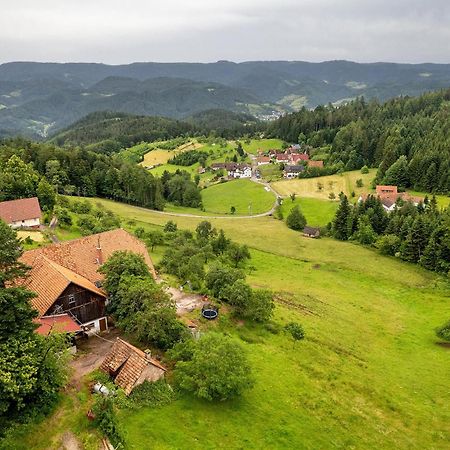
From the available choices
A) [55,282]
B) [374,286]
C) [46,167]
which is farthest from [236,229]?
[55,282]

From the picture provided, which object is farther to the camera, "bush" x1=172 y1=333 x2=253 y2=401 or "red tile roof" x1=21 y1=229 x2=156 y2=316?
"red tile roof" x1=21 y1=229 x2=156 y2=316

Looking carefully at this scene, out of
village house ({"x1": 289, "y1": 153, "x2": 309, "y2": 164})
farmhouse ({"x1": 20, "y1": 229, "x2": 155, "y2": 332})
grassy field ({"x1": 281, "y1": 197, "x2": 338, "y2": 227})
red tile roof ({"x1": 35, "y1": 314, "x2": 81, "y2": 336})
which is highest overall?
farmhouse ({"x1": 20, "y1": 229, "x2": 155, "y2": 332})

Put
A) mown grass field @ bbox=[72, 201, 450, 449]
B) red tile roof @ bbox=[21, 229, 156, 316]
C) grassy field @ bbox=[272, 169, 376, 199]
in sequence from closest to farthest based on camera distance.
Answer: mown grass field @ bbox=[72, 201, 450, 449] → red tile roof @ bbox=[21, 229, 156, 316] → grassy field @ bbox=[272, 169, 376, 199]

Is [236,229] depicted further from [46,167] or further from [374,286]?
[46,167]

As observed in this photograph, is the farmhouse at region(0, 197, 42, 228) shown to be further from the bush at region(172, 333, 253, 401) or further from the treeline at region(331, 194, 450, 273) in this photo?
the treeline at region(331, 194, 450, 273)

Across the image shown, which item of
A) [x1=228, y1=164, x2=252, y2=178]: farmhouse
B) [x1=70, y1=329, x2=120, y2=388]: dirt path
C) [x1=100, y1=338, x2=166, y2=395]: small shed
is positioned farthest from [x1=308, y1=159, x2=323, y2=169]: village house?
[x1=100, y1=338, x2=166, y2=395]: small shed

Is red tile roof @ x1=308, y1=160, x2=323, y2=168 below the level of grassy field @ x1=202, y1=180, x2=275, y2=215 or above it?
above

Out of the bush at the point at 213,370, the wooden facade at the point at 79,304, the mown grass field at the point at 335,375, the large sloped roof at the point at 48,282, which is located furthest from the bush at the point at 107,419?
the large sloped roof at the point at 48,282
